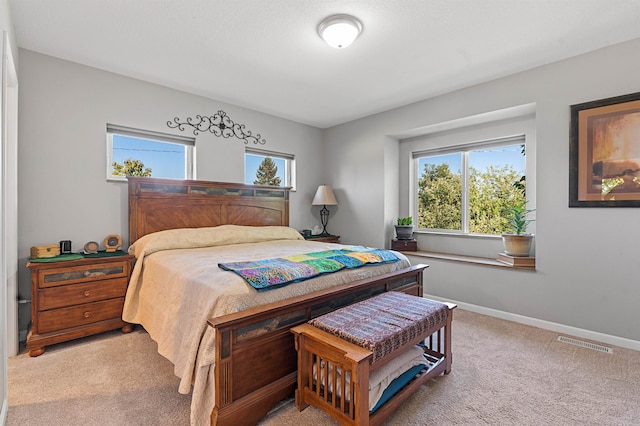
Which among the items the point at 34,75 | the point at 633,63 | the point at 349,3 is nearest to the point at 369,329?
the point at 349,3

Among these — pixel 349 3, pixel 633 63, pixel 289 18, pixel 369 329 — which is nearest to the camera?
pixel 369 329

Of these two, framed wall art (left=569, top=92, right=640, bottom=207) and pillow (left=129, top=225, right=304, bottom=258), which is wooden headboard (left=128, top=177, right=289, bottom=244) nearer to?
pillow (left=129, top=225, right=304, bottom=258)

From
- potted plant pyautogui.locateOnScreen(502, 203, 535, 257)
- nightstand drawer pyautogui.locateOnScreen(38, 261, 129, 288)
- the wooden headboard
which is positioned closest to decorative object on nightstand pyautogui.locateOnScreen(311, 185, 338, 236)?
the wooden headboard

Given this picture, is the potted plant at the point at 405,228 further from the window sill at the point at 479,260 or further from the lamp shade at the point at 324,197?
the lamp shade at the point at 324,197

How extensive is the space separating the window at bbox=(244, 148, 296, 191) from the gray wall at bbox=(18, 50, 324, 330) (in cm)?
91

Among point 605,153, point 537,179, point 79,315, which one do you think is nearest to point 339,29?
point 537,179

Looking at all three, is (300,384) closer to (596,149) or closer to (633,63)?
(596,149)

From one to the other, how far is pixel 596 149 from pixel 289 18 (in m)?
2.75

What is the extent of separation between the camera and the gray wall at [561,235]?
8.28 ft

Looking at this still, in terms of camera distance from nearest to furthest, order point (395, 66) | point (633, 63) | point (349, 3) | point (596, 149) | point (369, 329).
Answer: point (369, 329) → point (349, 3) → point (633, 63) → point (596, 149) → point (395, 66)

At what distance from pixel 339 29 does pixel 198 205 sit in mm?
Result: 2402

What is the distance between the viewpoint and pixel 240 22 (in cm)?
224

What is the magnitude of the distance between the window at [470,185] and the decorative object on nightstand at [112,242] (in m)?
3.67

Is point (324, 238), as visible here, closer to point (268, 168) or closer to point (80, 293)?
point (268, 168)
